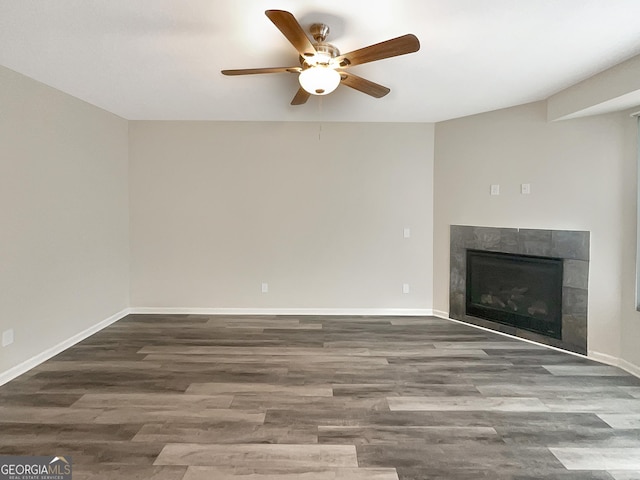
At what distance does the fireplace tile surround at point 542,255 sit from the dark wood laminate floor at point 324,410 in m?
0.24

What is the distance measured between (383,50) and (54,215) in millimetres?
3187

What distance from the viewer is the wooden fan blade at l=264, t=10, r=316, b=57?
1.76m

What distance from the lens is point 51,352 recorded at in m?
3.34

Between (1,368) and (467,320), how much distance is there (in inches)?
177

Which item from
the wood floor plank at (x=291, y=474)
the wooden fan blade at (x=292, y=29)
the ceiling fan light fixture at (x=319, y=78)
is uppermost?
the wooden fan blade at (x=292, y=29)

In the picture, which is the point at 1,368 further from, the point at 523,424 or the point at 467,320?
the point at 467,320

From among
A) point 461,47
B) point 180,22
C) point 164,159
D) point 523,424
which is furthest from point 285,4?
point 164,159

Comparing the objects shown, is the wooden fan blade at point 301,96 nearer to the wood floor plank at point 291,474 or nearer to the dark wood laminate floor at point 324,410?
the dark wood laminate floor at point 324,410

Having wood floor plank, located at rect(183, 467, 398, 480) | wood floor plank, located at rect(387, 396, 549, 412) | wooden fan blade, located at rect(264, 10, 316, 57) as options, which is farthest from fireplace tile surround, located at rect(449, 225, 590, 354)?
wooden fan blade, located at rect(264, 10, 316, 57)

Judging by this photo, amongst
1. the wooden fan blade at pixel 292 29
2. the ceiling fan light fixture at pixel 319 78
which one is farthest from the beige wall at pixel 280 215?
the wooden fan blade at pixel 292 29

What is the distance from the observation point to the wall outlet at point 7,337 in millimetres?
2839

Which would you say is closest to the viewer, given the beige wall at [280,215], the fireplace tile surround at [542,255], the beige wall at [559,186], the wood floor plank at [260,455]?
the wood floor plank at [260,455]

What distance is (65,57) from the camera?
2.67 metres

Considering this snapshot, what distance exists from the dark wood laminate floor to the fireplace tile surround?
0.79 ft
